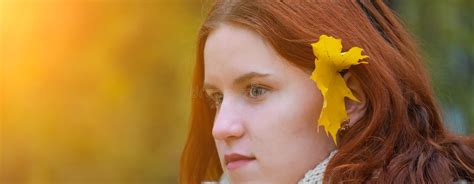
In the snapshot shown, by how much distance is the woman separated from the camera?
2.34 m

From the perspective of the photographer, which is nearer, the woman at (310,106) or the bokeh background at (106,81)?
the woman at (310,106)

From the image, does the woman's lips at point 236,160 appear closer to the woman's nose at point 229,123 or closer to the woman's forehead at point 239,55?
the woman's nose at point 229,123

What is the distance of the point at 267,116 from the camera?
2387 mm

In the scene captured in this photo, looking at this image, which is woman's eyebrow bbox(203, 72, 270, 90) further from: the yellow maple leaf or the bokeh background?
the bokeh background

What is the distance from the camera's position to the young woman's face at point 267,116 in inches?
93.7

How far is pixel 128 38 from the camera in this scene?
155 inches

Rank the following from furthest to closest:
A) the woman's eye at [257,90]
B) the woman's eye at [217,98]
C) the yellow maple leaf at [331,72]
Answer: the woman's eye at [217,98] → the woman's eye at [257,90] → the yellow maple leaf at [331,72]

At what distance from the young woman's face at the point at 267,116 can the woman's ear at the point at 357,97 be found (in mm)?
83

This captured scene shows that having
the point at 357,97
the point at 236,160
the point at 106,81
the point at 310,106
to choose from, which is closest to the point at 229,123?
the point at 236,160

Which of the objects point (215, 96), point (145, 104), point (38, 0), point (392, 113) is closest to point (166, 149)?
point (145, 104)

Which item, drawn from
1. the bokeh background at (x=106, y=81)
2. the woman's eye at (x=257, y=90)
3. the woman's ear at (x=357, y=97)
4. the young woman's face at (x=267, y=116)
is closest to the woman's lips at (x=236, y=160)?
the young woman's face at (x=267, y=116)

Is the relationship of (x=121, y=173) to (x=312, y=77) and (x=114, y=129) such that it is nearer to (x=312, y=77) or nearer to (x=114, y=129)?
(x=114, y=129)

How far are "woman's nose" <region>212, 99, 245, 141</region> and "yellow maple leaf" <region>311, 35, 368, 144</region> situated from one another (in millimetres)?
222

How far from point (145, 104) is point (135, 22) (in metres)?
0.35
